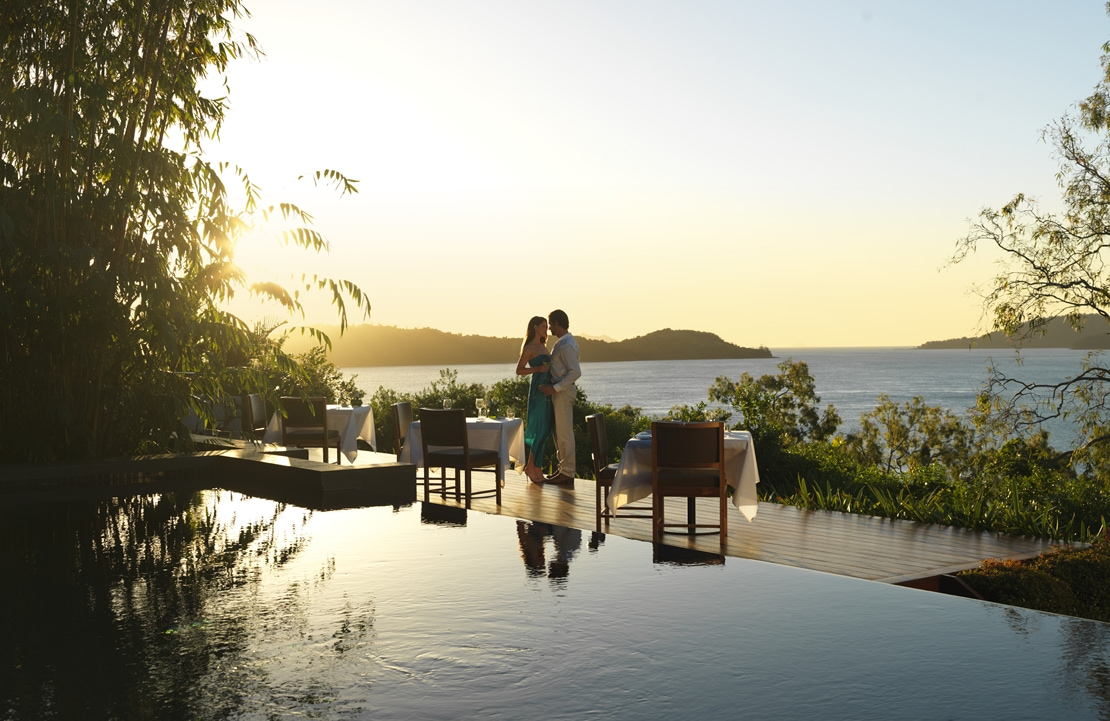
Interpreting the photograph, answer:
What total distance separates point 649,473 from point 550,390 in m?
2.52

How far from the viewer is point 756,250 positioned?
32.5 metres

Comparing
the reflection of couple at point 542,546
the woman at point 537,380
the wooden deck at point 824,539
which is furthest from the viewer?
the woman at point 537,380

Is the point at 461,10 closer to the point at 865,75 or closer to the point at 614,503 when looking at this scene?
the point at 614,503

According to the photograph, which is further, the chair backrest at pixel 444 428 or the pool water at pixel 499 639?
the chair backrest at pixel 444 428

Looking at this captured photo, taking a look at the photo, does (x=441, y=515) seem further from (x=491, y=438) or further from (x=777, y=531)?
(x=777, y=531)

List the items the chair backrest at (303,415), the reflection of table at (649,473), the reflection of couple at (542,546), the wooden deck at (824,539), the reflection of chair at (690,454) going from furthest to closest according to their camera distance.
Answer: the chair backrest at (303,415) → the reflection of table at (649,473) → the reflection of chair at (690,454) → the wooden deck at (824,539) → the reflection of couple at (542,546)

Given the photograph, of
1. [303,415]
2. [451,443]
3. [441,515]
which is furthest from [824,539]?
[303,415]

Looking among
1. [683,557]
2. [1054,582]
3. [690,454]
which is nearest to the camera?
[1054,582]

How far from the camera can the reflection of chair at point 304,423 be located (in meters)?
10.6

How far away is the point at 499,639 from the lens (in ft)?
12.0

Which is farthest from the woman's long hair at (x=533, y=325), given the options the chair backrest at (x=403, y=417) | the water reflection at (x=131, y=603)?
the water reflection at (x=131, y=603)

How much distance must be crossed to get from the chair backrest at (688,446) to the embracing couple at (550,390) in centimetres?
290

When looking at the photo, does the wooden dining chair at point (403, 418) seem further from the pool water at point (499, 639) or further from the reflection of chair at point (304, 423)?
the pool water at point (499, 639)

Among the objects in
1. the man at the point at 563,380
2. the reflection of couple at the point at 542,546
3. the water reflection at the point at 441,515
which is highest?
the man at the point at 563,380
